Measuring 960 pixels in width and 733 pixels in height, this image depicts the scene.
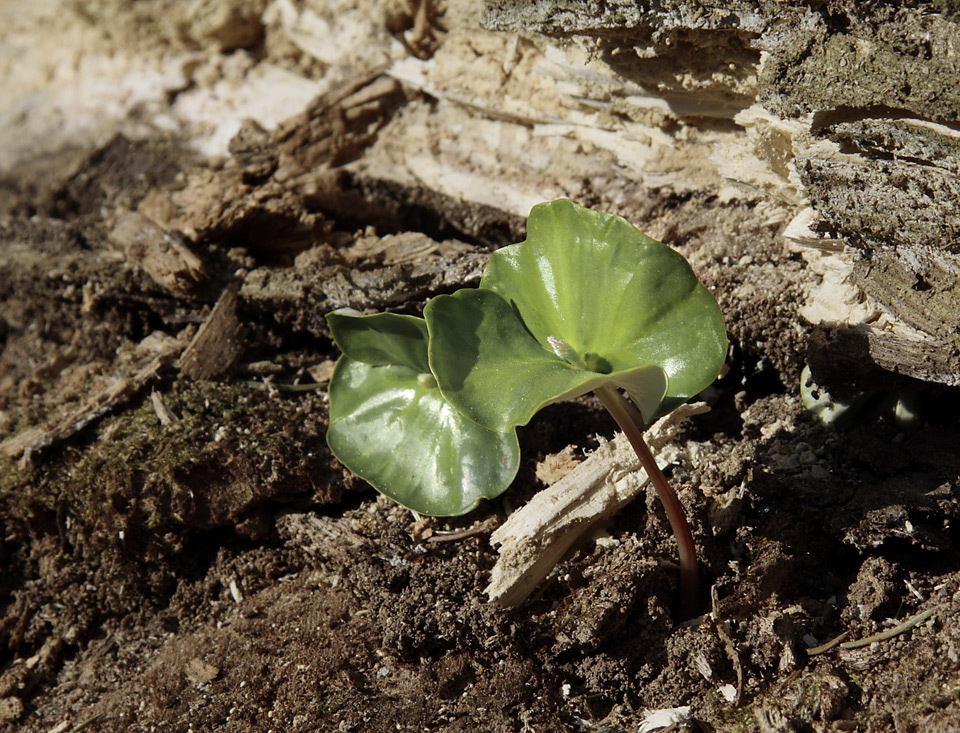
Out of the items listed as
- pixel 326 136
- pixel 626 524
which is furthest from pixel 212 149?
pixel 626 524

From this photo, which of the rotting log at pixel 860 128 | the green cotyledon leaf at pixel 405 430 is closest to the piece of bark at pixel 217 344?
the green cotyledon leaf at pixel 405 430

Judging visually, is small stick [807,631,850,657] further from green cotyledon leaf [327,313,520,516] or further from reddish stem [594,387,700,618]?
green cotyledon leaf [327,313,520,516]

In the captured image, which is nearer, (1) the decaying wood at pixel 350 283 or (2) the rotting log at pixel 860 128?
(2) the rotting log at pixel 860 128

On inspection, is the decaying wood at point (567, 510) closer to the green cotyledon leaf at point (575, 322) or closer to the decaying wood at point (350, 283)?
the green cotyledon leaf at point (575, 322)

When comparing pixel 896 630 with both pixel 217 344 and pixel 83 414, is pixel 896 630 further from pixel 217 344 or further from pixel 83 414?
pixel 83 414

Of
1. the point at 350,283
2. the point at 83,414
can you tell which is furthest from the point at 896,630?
the point at 83,414

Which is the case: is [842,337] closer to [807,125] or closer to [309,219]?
[807,125]
